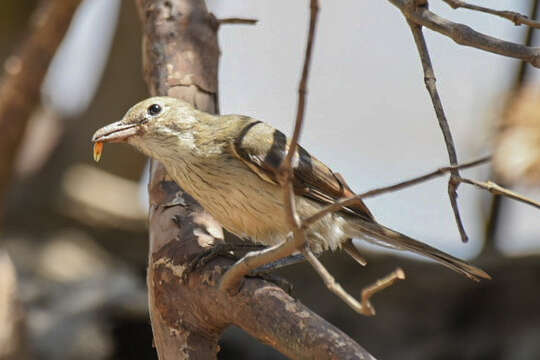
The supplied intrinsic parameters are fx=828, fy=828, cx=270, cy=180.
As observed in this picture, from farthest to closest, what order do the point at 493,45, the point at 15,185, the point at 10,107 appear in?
the point at 15,185
the point at 10,107
the point at 493,45

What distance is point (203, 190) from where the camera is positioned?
362cm

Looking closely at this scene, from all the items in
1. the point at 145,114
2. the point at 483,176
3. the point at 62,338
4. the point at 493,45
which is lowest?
the point at 62,338

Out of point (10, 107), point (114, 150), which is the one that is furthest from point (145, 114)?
point (114, 150)

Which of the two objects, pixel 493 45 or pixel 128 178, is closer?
pixel 493 45

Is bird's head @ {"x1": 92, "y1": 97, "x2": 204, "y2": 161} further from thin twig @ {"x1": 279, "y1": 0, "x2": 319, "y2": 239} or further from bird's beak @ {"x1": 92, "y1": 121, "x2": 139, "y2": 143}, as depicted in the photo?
thin twig @ {"x1": 279, "y1": 0, "x2": 319, "y2": 239}

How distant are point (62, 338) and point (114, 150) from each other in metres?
2.47

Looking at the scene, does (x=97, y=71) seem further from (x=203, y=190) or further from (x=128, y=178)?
(x=203, y=190)

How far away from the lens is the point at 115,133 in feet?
12.6

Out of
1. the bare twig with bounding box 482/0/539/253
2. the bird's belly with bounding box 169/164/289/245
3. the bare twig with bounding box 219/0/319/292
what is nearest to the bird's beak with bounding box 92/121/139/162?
the bird's belly with bounding box 169/164/289/245

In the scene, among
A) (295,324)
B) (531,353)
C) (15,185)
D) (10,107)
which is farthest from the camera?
(15,185)

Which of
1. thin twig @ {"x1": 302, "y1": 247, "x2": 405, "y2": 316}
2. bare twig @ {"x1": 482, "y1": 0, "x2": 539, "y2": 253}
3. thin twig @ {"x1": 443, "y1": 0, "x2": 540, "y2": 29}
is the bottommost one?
bare twig @ {"x1": 482, "y1": 0, "x2": 539, "y2": 253}

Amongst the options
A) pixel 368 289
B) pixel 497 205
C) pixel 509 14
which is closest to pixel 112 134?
pixel 509 14

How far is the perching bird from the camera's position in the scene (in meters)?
3.61

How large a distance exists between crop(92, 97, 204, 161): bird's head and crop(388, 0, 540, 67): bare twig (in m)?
1.24
